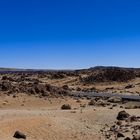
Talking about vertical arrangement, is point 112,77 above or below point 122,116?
above

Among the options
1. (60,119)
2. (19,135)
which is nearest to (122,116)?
(60,119)

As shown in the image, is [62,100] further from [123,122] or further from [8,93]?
[123,122]

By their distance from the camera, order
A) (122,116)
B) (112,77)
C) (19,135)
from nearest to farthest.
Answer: (19,135)
(122,116)
(112,77)

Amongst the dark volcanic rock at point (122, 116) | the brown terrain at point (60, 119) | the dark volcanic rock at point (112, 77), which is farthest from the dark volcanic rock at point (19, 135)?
Result: the dark volcanic rock at point (112, 77)

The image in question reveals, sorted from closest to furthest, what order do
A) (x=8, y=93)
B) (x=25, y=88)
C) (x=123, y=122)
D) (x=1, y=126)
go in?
(x=1, y=126), (x=123, y=122), (x=8, y=93), (x=25, y=88)

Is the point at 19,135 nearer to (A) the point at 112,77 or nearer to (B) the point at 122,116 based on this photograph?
(B) the point at 122,116

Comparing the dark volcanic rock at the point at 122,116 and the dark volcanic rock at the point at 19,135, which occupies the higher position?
the dark volcanic rock at the point at 122,116

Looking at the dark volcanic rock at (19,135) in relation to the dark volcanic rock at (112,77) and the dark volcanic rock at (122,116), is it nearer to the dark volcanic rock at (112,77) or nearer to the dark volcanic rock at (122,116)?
the dark volcanic rock at (122,116)

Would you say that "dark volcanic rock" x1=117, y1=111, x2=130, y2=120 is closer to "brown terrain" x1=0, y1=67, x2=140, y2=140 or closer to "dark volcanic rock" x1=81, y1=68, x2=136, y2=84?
"brown terrain" x1=0, y1=67, x2=140, y2=140

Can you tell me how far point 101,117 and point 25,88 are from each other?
24890 millimetres

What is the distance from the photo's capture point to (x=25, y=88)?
63906 mm

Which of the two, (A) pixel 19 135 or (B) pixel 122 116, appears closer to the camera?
(A) pixel 19 135

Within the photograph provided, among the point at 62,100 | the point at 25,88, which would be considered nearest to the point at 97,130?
the point at 62,100

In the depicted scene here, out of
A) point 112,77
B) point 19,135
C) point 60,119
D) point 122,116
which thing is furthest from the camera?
point 112,77
